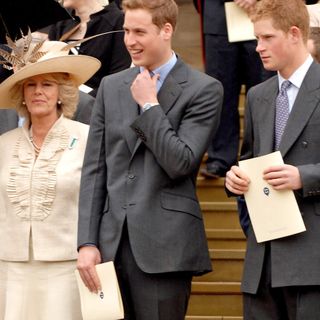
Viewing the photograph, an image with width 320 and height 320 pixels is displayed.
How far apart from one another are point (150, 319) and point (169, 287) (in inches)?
7.1

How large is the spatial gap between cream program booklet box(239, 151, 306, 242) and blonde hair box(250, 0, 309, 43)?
61 cm

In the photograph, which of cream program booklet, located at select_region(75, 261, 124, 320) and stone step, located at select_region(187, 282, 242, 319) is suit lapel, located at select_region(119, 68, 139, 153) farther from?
stone step, located at select_region(187, 282, 242, 319)

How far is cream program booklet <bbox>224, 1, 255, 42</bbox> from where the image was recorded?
342 inches

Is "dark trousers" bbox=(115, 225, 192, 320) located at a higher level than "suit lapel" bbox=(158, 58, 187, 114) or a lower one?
lower

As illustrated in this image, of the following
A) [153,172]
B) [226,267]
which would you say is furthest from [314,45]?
[226,267]

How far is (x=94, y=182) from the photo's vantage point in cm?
650

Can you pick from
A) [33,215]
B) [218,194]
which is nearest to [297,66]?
[33,215]

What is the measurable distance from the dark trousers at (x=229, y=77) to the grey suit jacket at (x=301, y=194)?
2778 millimetres

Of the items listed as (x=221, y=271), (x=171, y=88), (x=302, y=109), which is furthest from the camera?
(x=221, y=271)

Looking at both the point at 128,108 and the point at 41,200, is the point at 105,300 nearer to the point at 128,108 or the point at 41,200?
the point at 41,200

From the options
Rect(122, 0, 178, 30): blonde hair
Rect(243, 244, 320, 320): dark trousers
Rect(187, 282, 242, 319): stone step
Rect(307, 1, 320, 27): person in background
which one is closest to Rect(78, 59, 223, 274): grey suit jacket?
Rect(122, 0, 178, 30): blonde hair

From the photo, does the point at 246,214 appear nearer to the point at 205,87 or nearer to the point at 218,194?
the point at 205,87

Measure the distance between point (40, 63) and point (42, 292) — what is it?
1.22 metres

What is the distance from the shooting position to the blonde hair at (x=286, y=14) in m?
6.08
